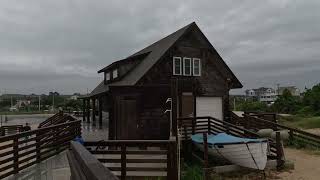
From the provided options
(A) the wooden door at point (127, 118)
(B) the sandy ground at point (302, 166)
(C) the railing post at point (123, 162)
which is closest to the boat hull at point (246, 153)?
(B) the sandy ground at point (302, 166)

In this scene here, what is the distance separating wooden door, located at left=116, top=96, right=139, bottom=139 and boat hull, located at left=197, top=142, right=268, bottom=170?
222 inches

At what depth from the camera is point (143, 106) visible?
19.8 metres

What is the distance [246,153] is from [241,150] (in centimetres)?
22

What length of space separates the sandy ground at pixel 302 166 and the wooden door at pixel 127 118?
7.72 meters

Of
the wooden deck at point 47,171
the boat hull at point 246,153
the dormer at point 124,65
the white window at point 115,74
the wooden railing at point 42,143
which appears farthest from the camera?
the white window at point 115,74

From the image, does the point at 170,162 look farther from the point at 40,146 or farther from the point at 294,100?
the point at 294,100

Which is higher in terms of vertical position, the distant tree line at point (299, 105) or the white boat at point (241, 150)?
the distant tree line at point (299, 105)

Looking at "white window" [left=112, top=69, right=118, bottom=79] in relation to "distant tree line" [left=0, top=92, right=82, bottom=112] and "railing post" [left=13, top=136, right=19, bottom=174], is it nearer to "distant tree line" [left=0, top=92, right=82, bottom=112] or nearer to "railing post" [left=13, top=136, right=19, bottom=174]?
"railing post" [left=13, top=136, right=19, bottom=174]

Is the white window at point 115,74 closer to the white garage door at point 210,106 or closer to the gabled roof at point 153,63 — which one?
the gabled roof at point 153,63

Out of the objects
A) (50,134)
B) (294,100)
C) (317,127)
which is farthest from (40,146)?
(294,100)

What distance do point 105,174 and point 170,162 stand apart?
282 inches

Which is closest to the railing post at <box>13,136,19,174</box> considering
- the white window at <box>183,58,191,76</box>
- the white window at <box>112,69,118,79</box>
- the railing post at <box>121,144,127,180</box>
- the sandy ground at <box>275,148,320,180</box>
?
the railing post at <box>121,144,127,180</box>

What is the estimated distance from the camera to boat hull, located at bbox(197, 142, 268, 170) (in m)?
14.3

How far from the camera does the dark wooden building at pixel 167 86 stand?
19.9 meters
